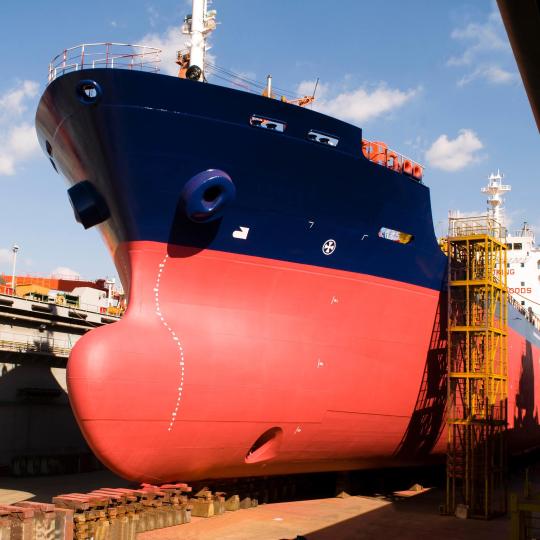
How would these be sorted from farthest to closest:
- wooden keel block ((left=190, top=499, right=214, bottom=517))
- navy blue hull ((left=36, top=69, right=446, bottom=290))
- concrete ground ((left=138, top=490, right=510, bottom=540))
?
wooden keel block ((left=190, top=499, right=214, bottom=517)), navy blue hull ((left=36, top=69, right=446, bottom=290)), concrete ground ((left=138, top=490, right=510, bottom=540))

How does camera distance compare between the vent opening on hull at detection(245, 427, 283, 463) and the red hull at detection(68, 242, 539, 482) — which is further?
the vent opening on hull at detection(245, 427, 283, 463)

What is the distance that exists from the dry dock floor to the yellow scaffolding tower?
3.25 feet

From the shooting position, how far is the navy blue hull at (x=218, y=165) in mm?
12805

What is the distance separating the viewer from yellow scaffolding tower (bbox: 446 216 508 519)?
15609 millimetres

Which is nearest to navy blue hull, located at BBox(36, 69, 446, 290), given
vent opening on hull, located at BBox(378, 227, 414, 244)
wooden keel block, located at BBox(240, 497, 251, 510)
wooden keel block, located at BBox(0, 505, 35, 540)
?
vent opening on hull, located at BBox(378, 227, 414, 244)

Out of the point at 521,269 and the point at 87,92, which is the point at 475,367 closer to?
the point at 87,92

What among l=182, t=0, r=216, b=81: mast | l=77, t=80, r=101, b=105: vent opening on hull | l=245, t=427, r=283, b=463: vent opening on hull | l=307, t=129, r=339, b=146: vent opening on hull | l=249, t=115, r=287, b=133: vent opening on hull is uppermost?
l=182, t=0, r=216, b=81: mast

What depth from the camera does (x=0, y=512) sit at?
1067cm

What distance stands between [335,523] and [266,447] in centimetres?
210

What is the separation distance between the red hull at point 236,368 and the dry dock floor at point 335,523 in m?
0.96

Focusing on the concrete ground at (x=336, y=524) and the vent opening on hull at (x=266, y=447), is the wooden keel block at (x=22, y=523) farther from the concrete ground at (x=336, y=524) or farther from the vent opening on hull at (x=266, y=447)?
the vent opening on hull at (x=266, y=447)

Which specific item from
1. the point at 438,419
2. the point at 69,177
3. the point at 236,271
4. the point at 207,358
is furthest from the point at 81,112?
the point at 438,419

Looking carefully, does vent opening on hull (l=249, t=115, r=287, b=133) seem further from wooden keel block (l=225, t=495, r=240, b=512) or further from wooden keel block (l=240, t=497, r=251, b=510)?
wooden keel block (l=240, t=497, r=251, b=510)

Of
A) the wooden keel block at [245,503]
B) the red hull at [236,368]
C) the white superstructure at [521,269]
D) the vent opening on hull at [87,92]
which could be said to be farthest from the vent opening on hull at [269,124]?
the white superstructure at [521,269]
